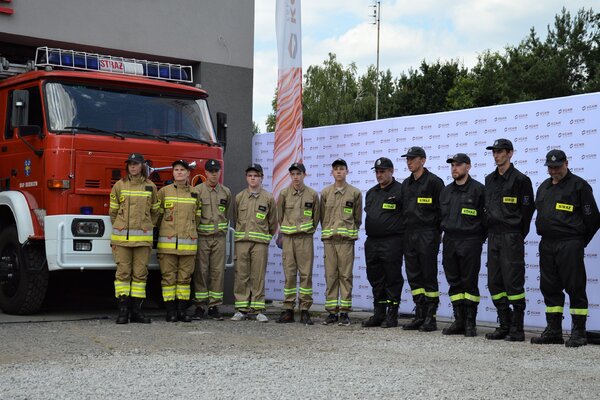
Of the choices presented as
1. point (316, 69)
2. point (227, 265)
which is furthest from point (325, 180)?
point (316, 69)

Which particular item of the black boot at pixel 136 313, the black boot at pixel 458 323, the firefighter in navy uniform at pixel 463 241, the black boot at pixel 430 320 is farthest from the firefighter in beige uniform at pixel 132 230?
the black boot at pixel 458 323

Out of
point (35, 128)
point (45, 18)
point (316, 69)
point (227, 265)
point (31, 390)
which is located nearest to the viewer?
point (31, 390)

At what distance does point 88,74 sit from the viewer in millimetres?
10617

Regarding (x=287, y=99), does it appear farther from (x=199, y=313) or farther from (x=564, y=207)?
(x=564, y=207)

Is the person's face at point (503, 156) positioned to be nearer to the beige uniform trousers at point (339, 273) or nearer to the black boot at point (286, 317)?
the beige uniform trousers at point (339, 273)

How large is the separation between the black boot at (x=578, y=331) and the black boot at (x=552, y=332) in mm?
163

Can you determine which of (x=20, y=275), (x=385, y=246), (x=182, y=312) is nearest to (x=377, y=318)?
(x=385, y=246)

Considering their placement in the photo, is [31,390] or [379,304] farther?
[379,304]

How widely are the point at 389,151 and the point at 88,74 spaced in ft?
13.6

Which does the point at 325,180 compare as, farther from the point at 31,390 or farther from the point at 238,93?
the point at 31,390

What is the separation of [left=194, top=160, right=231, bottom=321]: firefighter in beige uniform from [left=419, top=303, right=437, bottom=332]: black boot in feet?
8.40

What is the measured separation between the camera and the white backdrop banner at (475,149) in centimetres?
980

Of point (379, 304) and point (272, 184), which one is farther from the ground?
point (272, 184)

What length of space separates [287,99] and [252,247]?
2.72m
